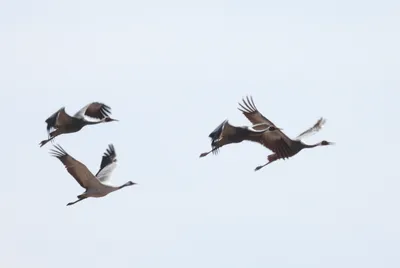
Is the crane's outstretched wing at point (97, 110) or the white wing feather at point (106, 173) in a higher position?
the crane's outstretched wing at point (97, 110)

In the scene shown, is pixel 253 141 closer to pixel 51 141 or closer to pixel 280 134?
pixel 280 134

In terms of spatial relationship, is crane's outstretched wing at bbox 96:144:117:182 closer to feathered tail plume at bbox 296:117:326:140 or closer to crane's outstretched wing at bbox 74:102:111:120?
crane's outstretched wing at bbox 74:102:111:120

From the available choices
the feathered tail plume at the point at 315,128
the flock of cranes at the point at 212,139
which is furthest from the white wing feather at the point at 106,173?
the feathered tail plume at the point at 315,128

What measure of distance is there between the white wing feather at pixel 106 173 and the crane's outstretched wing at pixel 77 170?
2.02m

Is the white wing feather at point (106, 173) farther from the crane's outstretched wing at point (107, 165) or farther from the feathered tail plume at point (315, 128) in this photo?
the feathered tail plume at point (315, 128)

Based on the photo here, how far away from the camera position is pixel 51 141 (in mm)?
46469

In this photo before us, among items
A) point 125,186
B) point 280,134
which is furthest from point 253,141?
point 125,186

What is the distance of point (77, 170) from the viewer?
45.5 metres

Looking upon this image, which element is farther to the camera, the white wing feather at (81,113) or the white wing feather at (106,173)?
the white wing feather at (81,113)

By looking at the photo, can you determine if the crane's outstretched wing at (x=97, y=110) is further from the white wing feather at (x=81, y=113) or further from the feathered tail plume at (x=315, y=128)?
the feathered tail plume at (x=315, y=128)

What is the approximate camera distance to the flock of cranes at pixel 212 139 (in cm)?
4525

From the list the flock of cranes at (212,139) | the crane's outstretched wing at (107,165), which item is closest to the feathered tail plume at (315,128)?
the flock of cranes at (212,139)

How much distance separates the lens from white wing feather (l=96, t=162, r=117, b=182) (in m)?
48.2

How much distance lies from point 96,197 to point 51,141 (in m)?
2.19
